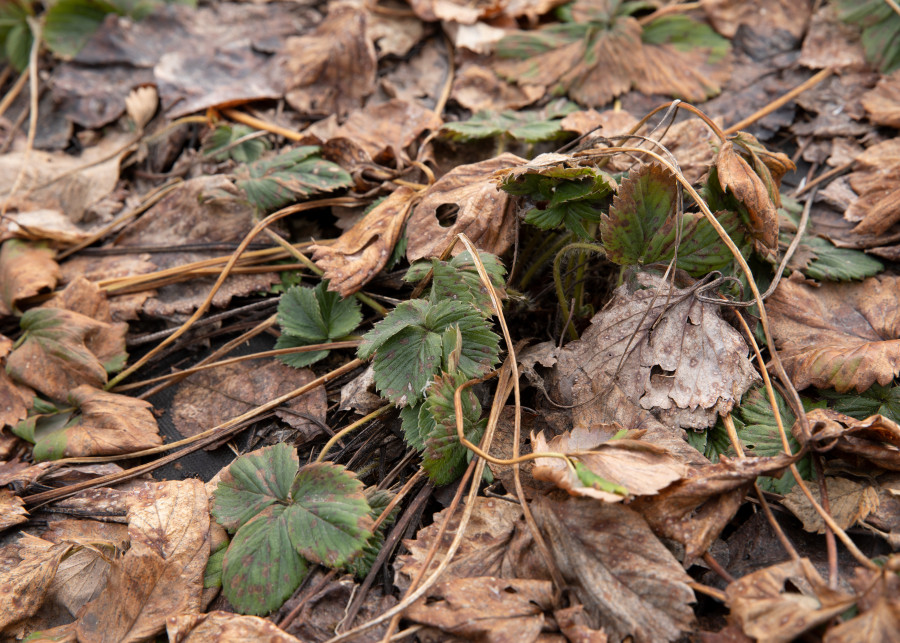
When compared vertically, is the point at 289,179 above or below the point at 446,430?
above

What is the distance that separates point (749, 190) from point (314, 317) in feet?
4.06

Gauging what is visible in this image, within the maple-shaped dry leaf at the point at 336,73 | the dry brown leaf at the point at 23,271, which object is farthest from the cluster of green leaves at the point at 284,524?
the maple-shaped dry leaf at the point at 336,73

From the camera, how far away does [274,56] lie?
8.74 ft

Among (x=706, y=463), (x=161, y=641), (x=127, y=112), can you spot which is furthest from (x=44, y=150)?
(x=706, y=463)

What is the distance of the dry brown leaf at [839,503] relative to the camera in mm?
1271

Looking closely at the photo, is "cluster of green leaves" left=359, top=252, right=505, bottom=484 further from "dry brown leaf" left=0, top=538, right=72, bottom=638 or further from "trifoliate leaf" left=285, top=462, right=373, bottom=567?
"dry brown leaf" left=0, top=538, right=72, bottom=638

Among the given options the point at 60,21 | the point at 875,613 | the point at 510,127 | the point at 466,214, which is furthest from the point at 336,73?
the point at 875,613

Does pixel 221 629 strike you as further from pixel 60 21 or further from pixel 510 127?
pixel 60 21

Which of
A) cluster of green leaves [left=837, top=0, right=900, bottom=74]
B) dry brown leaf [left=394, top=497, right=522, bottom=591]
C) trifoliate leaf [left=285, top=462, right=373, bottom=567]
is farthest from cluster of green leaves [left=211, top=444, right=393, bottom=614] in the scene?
cluster of green leaves [left=837, top=0, right=900, bottom=74]

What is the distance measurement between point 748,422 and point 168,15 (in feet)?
9.90

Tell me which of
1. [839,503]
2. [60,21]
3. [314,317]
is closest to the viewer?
[839,503]

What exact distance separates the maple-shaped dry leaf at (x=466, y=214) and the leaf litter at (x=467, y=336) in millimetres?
11

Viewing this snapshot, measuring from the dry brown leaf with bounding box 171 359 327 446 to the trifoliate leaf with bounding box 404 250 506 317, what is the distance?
1.64 ft

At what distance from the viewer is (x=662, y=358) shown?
149cm
